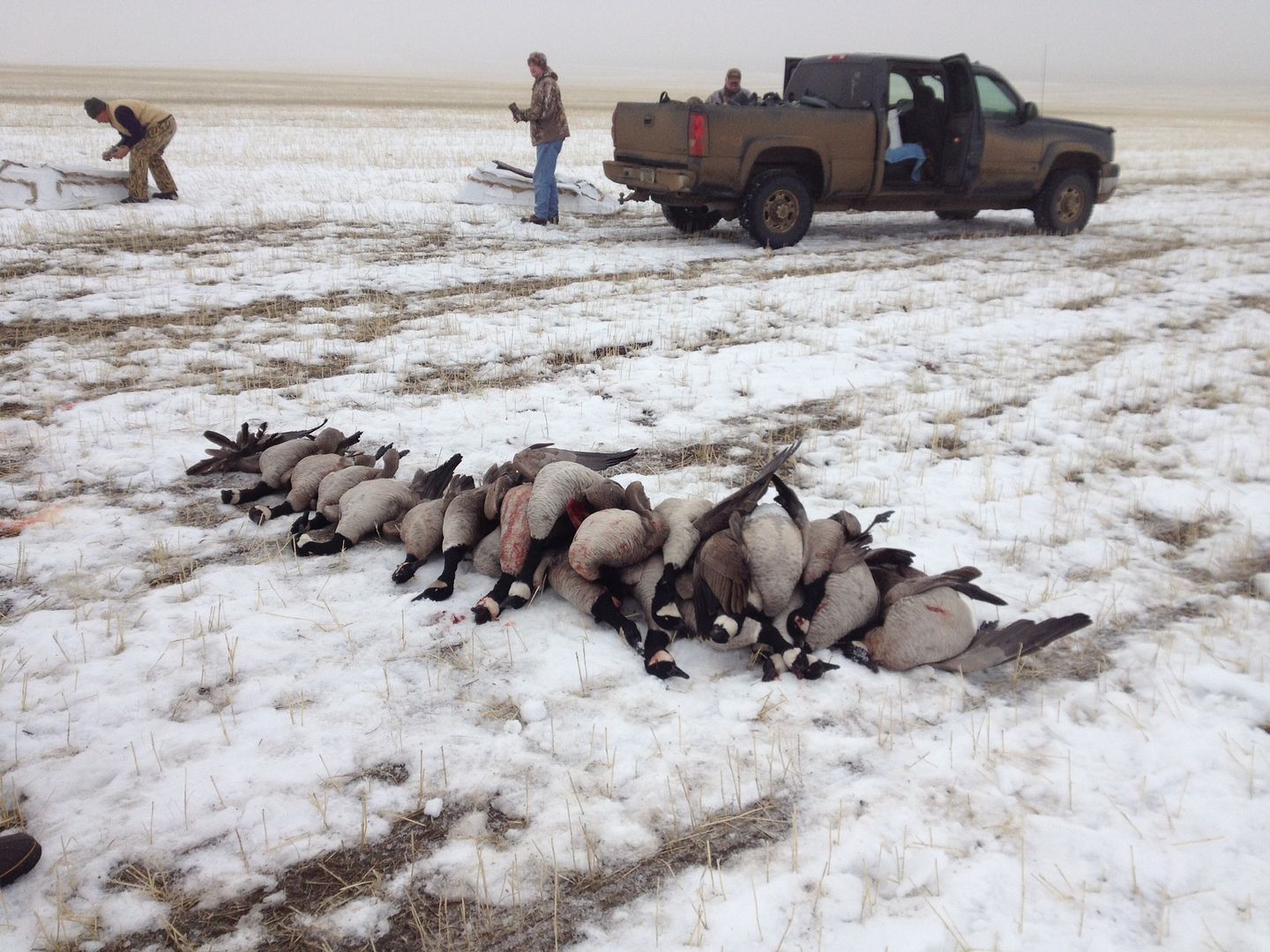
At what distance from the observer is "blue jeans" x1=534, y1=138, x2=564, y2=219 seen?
40.5ft

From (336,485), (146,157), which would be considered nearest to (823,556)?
(336,485)

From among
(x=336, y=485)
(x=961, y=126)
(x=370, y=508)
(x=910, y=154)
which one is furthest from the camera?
(x=910, y=154)

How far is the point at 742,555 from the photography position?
139 inches

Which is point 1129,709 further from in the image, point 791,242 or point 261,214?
point 261,214

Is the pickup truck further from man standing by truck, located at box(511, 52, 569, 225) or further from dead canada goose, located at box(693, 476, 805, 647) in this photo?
dead canada goose, located at box(693, 476, 805, 647)

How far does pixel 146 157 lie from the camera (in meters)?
13.2

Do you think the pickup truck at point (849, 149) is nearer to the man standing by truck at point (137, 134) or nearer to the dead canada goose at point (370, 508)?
the dead canada goose at point (370, 508)

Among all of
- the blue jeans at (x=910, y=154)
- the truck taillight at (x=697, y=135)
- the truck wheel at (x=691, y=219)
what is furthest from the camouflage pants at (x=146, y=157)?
the blue jeans at (x=910, y=154)

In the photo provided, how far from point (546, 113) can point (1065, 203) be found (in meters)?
7.90

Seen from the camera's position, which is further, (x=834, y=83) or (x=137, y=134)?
(x=137, y=134)

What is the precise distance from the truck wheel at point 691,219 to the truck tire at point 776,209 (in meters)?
1.23

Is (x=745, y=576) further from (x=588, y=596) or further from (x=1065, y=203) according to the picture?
(x=1065, y=203)

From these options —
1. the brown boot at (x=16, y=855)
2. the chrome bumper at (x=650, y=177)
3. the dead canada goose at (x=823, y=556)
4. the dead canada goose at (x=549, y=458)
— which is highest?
the chrome bumper at (x=650, y=177)

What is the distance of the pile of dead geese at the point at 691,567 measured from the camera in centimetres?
336
